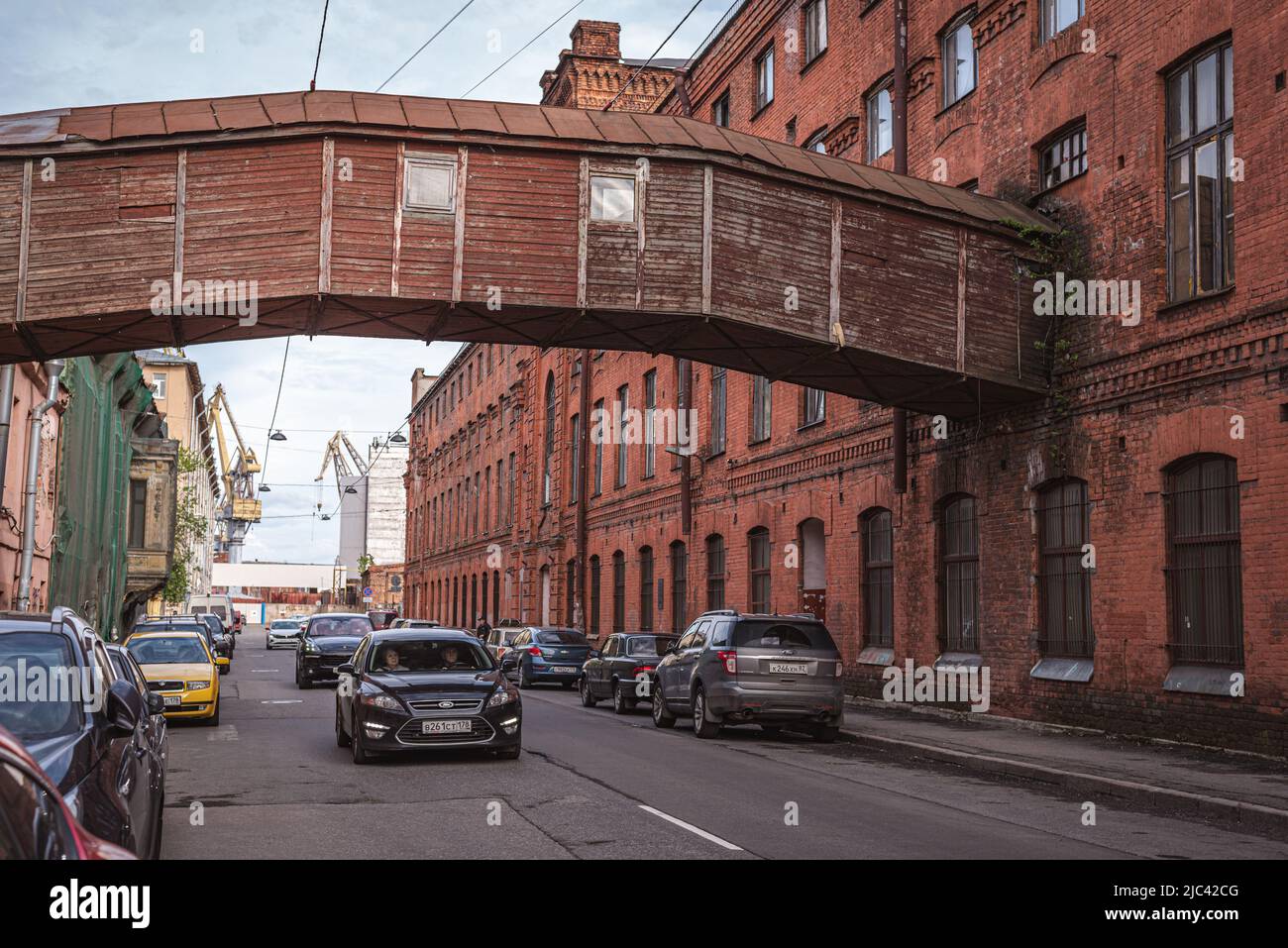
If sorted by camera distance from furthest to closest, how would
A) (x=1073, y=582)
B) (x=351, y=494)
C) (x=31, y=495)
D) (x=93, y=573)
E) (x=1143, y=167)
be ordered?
(x=351, y=494) → (x=93, y=573) → (x=31, y=495) → (x=1073, y=582) → (x=1143, y=167)

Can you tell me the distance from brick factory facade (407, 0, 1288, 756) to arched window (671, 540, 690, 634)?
129 centimetres

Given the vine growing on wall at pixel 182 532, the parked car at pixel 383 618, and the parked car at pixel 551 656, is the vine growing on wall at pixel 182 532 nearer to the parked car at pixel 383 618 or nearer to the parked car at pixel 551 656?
the parked car at pixel 383 618

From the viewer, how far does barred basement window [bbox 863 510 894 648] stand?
2278 cm

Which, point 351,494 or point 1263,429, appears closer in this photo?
point 1263,429

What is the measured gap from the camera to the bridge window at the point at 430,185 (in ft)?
55.7

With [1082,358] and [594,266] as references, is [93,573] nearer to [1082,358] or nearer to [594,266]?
[594,266]

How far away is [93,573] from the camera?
4088 cm

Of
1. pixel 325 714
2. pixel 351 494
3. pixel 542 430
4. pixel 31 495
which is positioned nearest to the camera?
pixel 325 714

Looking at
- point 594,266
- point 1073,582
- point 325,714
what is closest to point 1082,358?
point 1073,582

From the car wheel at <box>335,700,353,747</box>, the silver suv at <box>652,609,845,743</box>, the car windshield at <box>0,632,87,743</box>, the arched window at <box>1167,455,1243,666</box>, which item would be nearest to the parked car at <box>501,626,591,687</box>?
the silver suv at <box>652,609,845,743</box>

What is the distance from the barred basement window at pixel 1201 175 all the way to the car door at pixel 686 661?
25.4 ft

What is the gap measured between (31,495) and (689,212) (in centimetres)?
1688

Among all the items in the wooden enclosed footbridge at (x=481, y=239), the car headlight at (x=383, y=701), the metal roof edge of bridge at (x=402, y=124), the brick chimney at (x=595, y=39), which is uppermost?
the brick chimney at (x=595, y=39)

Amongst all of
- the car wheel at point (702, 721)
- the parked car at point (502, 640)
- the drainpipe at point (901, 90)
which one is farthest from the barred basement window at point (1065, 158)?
the parked car at point (502, 640)
